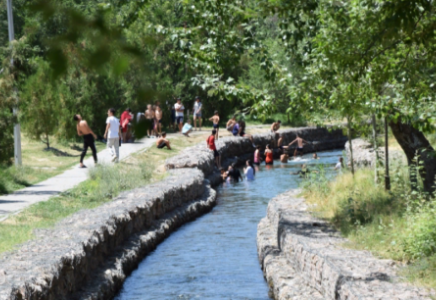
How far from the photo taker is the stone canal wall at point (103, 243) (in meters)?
8.70

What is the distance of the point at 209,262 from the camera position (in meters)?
15.0

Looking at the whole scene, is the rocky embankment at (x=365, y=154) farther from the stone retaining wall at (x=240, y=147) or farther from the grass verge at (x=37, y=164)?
the grass verge at (x=37, y=164)

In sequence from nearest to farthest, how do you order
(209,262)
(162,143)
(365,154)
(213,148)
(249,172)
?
(209,262)
(365,154)
(249,172)
(162,143)
(213,148)

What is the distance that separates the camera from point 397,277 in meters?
8.90

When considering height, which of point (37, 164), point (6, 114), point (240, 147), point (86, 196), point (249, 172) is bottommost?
point (249, 172)

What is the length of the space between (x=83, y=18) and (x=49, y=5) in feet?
0.70

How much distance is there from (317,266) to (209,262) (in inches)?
204

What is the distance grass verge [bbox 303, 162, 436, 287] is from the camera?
957 centimetres

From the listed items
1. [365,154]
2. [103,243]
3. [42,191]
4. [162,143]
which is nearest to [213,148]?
[162,143]

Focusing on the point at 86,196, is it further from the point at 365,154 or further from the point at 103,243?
the point at 365,154

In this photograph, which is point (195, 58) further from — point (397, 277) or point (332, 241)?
point (397, 277)

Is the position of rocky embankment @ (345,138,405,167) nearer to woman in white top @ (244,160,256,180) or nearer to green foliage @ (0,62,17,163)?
woman in white top @ (244,160,256,180)

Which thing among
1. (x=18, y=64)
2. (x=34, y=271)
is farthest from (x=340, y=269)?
(x=18, y=64)

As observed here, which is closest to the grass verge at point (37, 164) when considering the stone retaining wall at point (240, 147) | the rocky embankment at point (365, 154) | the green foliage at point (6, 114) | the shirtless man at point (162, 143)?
the green foliage at point (6, 114)
